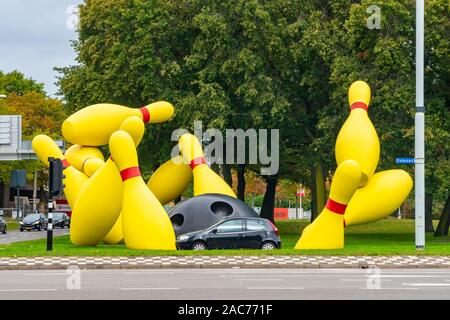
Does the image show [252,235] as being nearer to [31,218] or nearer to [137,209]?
[137,209]

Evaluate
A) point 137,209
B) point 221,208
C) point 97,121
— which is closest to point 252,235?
point 221,208

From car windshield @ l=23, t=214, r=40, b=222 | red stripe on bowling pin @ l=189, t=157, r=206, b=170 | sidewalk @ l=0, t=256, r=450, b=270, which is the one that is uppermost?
red stripe on bowling pin @ l=189, t=157, r=206, b=170

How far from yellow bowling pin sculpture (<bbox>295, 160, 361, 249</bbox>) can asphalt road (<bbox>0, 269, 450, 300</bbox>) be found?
4.86 metres

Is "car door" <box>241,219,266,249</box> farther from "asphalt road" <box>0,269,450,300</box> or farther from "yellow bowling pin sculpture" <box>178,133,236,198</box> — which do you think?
"asphalt road" <box>0,269,450,300</box>

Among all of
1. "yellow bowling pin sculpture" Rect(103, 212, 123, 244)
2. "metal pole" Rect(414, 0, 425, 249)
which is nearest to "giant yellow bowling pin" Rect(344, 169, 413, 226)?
"metal pole" Rect(414, 0, 425, 249)

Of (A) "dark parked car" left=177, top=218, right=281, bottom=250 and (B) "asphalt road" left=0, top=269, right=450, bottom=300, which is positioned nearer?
(B) "asphalt road" left=0, top=269, right=450, bottom=300

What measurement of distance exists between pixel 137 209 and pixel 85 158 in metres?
6.87

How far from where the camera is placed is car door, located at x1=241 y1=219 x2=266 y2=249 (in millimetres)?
27047

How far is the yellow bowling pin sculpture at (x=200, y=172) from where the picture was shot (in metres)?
30.2

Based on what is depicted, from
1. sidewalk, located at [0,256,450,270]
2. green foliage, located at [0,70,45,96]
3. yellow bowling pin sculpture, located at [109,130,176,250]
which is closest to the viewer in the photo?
sidewalk, located at [0,256,450,270]

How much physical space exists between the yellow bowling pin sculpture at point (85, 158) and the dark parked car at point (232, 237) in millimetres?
5791

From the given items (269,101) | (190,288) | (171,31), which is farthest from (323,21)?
(190,288)

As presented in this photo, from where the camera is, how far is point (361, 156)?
2719cm

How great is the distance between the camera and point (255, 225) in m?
27.2
